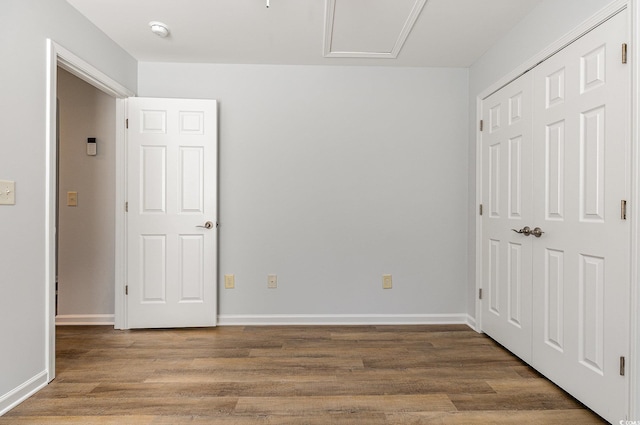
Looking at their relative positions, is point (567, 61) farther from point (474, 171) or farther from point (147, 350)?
point (147, 350)

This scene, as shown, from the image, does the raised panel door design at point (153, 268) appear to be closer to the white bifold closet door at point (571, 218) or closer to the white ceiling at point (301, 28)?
the white ceiling at point (301, 28)

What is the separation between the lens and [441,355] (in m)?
2.62

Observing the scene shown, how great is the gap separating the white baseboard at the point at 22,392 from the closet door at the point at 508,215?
10.00 feet

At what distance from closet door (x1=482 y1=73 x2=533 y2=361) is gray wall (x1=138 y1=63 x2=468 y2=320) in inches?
16.0

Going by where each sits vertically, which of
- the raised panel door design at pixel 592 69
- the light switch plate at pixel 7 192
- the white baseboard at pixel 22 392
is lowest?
the white baseboard at pixel 22 392

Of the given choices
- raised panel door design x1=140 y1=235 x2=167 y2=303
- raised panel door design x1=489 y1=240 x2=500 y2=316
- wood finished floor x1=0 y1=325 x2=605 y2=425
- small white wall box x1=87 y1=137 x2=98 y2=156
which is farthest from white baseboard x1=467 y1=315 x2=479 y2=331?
small white wall box x1=87 y1=137 x2=98 y2=156

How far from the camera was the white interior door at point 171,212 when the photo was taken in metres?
3.12

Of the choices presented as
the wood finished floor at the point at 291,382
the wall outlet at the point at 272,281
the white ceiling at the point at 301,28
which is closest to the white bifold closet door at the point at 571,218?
the wood finished floor at the point at 291,382

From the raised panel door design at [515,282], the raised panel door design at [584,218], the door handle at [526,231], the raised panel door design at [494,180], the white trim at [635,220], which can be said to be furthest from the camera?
the raised panel door design at [494,180]

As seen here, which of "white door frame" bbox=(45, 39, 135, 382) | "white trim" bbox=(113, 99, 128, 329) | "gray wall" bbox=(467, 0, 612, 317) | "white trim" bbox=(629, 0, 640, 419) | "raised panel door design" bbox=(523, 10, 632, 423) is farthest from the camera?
"white trim" bbox=(113, 99, 128, 329)

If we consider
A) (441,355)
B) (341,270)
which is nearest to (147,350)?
(341,270)

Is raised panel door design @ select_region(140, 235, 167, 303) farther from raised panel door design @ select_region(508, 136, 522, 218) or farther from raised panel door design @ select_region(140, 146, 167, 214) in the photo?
raised panel door design @ select_region(508, 136, 522, 218)

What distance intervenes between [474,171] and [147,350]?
307cm

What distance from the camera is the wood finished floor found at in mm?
1835
